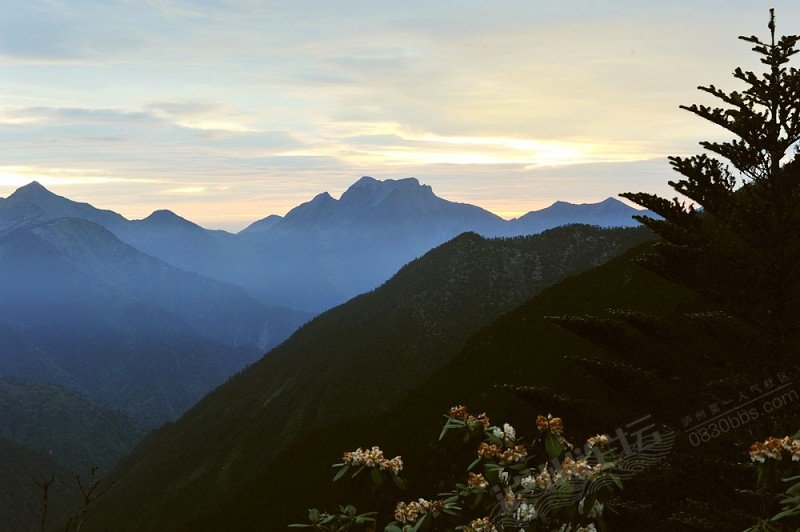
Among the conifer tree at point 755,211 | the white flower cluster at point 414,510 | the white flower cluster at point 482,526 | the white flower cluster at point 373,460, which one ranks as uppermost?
the conifer tree at point 755,211

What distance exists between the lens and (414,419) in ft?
294

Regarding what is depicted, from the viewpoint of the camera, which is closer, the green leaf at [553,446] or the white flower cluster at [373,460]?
the green leaf at [553,446]

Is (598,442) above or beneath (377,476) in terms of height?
above

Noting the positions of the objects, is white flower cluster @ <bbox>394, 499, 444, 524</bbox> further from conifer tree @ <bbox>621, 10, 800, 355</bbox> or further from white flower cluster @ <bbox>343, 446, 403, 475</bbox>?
conifer tree @ <bbox>621, 10, 800, 355</bbox>

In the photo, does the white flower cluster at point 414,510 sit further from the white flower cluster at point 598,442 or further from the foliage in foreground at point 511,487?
the white flower cluster at point 598,442

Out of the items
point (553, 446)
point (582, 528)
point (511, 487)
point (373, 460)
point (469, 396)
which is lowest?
point (469, 396)

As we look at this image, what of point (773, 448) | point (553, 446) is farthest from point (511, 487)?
point (773, 448)

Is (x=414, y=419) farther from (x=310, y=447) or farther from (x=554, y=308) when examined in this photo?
(x=310, y=447)

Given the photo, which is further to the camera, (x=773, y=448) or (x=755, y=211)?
(x=755, y=211)

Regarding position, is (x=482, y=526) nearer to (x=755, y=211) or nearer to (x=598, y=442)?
(x=598, y=442)

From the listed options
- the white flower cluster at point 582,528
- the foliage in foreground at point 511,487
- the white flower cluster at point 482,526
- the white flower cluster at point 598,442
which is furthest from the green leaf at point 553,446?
the white flower cluster at point 482,526

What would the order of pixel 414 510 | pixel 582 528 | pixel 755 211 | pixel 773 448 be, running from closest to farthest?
pixel 773 448
pixel 414 510
pixel 582 528
pixel 755 211

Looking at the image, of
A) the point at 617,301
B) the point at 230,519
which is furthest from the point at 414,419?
the point at 230,519

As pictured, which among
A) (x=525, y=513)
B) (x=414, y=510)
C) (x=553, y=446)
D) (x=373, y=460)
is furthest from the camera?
(x=373, y=460)
